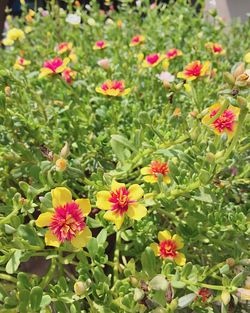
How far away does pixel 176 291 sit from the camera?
90cm

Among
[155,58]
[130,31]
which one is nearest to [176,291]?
[155,58]

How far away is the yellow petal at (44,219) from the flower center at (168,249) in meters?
Answer: 0.23

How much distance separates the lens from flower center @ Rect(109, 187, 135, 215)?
0.80 metres

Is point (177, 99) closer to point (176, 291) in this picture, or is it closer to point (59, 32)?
point (176, 291)

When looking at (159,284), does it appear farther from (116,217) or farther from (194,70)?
(194,70)

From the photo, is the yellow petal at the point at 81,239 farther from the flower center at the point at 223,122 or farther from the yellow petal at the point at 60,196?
the flower center at the point at 223,122

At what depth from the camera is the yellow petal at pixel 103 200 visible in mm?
803

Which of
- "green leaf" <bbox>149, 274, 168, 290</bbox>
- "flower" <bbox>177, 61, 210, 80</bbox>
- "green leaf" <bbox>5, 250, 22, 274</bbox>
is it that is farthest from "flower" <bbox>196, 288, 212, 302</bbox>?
"flower" <bbox>177, 61, 210, 80</bbox>

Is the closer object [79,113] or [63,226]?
[63,226]

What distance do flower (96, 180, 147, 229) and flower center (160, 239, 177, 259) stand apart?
0.41 ft

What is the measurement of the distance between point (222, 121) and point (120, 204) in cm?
24

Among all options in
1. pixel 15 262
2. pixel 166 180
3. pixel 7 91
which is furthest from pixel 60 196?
pixel 7 91

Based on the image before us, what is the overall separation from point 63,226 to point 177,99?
0.68 m

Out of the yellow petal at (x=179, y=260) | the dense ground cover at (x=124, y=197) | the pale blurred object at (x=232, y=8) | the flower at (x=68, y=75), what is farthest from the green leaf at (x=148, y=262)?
the pale blurred object at (x=232, y=8)
